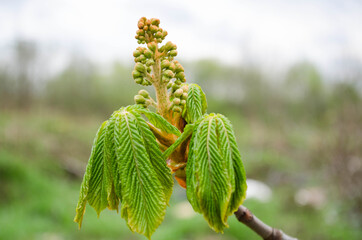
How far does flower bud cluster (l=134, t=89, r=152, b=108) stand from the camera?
0.67 metres

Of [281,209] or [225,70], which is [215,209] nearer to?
[281,209]

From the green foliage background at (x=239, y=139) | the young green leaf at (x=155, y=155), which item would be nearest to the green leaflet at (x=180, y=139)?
the young green leaf at (x=155, y=155)

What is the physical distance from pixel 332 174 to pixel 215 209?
5588 mm

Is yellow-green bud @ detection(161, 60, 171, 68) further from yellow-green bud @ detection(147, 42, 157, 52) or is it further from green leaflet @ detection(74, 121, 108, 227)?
green leaflet @ detection(74, 121, 108, 227)

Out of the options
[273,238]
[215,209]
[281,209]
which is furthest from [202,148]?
[281,209]

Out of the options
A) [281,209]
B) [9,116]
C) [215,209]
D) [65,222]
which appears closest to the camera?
[215,209]

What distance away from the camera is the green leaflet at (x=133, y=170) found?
0.59 m

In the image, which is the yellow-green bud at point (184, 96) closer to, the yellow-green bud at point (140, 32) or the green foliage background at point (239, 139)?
the yellow-green bud at point (140, 32)

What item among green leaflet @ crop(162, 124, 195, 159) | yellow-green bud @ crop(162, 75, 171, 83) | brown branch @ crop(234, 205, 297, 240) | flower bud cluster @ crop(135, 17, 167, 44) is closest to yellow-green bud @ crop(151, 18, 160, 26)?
flower bud cluster @ crop(135, 17, 167, 44)

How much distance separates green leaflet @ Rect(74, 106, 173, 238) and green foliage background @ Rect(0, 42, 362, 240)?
6.08 ft

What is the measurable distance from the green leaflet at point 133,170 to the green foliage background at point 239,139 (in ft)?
6.08

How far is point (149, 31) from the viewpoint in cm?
66

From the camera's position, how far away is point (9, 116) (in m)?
10.6

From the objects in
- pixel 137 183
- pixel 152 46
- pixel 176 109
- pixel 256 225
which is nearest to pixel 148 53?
pixel 152 46
